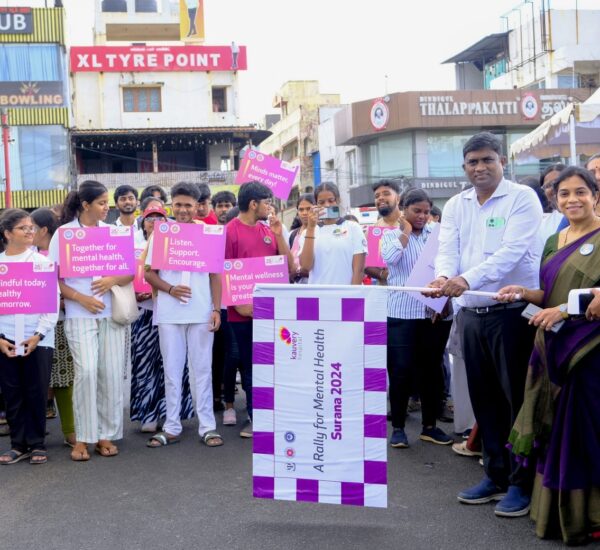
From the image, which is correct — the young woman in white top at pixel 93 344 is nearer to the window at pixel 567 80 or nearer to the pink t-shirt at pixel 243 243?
the pink t-shirt at pixel 243 243

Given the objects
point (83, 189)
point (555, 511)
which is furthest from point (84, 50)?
point (555, 511)

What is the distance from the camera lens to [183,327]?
6723 millimetres

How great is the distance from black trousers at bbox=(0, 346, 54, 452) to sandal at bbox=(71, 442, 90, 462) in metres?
0.26

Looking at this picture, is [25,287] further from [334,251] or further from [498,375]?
[498,375]

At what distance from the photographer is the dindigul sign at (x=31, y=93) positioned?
38.2 m

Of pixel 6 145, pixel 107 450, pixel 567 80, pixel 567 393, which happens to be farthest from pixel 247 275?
pixel 567 80

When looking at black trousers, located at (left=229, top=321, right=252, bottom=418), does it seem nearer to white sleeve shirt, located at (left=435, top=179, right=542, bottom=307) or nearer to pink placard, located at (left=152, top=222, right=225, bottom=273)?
pink placard, located at (left=152, top=222, right=225, bottom=273)

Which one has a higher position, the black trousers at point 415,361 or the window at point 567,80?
the window at point 567,80

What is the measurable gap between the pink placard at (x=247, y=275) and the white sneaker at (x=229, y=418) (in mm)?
1149

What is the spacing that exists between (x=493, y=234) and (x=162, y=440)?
3.18m

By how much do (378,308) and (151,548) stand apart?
67.0 inches

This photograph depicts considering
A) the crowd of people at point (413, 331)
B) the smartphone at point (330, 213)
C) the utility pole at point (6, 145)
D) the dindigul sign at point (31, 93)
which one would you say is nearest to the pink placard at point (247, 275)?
the crowd of people at point (413, 331)

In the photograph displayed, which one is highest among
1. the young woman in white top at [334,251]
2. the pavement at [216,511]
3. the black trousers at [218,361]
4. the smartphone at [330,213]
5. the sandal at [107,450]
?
the smartphone at [330,213]

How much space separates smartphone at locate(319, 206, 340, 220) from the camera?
6852mm
